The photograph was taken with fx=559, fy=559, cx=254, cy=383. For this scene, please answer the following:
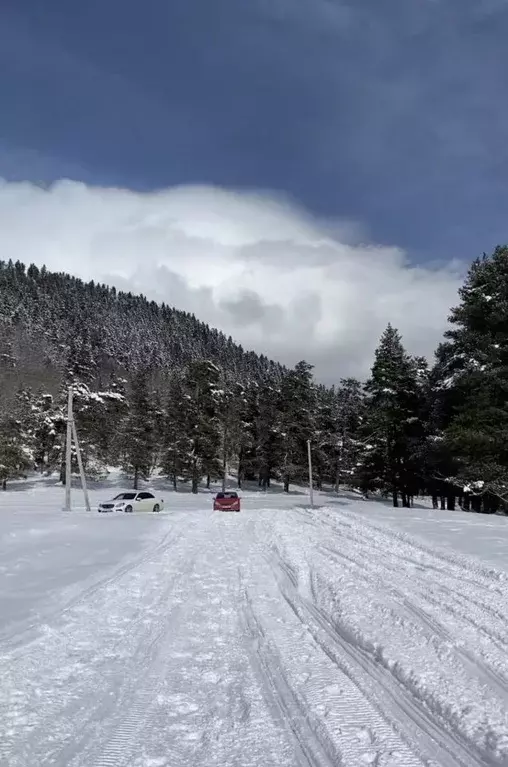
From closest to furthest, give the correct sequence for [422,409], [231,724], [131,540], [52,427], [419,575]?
[231,724]
[419,575]
[131,540]
[422,409]
[52,427]

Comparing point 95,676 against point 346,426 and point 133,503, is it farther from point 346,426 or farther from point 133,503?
point 346,426

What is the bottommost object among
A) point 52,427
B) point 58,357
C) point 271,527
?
point 271,527

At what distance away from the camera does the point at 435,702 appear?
4.84 meters

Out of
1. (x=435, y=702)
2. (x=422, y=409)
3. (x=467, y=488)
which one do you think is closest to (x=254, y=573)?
(x=435, y=702)

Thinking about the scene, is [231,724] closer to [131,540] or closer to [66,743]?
[66,743]

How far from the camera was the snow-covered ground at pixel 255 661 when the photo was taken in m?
4.05

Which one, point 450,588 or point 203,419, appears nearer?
point 450,588

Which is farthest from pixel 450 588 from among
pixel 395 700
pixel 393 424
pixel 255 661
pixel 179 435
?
pixel 179 435

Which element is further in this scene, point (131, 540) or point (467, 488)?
point (467, 488)

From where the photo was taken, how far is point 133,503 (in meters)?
35.9

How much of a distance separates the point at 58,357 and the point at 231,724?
171331mm

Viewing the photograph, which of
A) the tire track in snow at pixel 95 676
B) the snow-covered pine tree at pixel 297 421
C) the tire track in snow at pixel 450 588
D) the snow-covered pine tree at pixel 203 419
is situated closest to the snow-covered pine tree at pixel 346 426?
the snow-covered pine tree at pixel 297 421

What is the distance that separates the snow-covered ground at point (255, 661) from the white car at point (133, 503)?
22.5 m

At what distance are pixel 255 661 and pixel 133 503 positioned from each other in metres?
31.3
